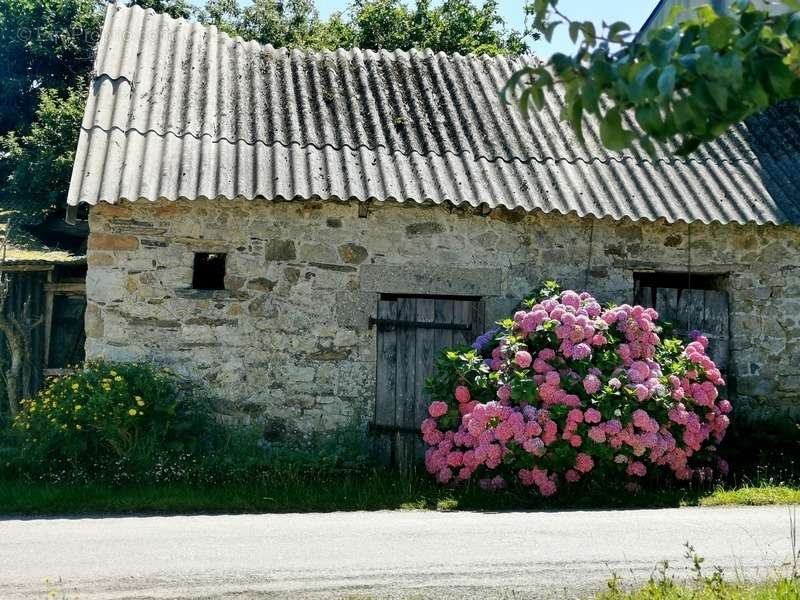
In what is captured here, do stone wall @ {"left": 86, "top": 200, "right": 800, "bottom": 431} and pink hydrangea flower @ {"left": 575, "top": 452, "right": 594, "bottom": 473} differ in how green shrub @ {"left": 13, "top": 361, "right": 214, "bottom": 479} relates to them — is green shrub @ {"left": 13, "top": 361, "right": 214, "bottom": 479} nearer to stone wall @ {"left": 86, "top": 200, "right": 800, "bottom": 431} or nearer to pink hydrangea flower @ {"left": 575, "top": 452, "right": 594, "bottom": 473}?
stone wall @ {"left": 86, "top": 200, "right": 800, "bottom": 431}

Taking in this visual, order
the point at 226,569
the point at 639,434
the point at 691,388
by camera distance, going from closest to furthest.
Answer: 1. the point at 226,569
2. the point at 639,434
3. the point at 691,388

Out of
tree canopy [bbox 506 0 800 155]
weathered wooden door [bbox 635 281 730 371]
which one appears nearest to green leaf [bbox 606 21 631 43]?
tree canopy [bbox 506 0 800 155]

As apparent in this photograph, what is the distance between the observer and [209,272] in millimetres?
9195

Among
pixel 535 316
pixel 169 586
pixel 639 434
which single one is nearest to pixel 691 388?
pixel 639 434

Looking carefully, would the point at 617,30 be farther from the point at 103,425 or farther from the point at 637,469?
the point at 103,425

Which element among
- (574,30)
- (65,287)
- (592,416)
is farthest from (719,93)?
(65,287)

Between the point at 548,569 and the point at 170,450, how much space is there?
3.96 m

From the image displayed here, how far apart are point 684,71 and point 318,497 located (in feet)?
17.3

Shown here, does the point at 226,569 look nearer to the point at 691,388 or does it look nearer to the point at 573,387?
the point at 573,387

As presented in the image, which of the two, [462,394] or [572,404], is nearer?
[572,404]

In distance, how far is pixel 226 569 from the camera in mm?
5082

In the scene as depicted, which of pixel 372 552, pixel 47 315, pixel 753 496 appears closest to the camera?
pixel 372 552

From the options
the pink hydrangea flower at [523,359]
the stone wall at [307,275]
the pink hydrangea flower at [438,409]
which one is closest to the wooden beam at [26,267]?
the stone wall at [307,275]

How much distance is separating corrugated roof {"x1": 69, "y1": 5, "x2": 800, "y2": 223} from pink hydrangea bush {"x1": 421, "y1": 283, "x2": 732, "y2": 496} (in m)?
1.29
